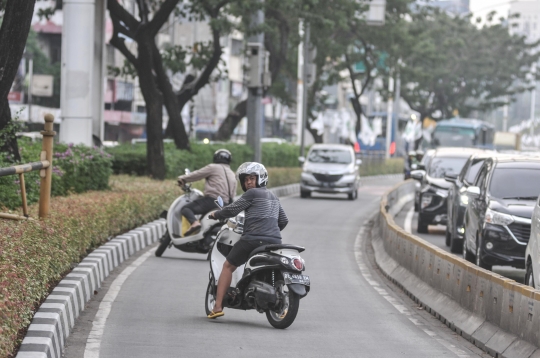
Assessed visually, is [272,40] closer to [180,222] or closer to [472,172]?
[472,172]

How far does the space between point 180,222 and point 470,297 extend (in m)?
6.41

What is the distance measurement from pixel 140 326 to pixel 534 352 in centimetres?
358

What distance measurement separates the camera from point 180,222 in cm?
1639

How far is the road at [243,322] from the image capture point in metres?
9.21

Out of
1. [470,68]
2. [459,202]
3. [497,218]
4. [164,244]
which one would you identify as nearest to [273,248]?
[497,218]

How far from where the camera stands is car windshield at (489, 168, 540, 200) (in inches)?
611

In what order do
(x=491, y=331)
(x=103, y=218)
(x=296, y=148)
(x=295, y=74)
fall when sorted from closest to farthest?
(x=491, y=331) < (x=103, y=218) < (x=296, y=148) < (x=295, y=74)

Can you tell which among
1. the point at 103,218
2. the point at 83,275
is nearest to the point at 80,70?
the point at 103,218

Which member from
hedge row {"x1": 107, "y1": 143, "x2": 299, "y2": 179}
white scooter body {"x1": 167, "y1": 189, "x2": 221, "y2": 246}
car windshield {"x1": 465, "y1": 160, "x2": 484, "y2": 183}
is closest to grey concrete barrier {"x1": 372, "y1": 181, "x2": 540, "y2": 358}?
white scooter body {"x1": 167, "y1": 189, "x2": 221, "y2": 246}

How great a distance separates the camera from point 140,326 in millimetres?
10281

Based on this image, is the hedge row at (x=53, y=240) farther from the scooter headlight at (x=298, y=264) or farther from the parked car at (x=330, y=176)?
the parked car at (x=330, y=176)

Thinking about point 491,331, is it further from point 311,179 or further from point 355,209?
point 311,179

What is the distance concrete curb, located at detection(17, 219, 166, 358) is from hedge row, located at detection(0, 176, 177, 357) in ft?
0.32

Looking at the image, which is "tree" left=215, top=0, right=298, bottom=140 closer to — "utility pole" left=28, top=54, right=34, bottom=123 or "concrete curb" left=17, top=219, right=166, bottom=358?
"utility pole" left=28, top=54, right=34, bottom=123
